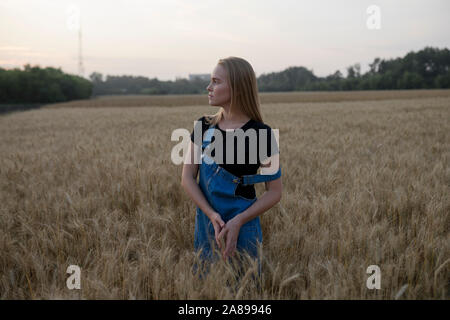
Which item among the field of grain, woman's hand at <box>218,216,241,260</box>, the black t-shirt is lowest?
the field of grain

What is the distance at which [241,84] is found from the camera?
146 centimetres

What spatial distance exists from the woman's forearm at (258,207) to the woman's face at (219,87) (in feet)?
1.69

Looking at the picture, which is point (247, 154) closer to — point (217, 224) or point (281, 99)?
point (217, 224)

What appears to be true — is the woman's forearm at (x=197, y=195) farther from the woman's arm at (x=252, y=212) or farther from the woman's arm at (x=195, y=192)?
the woman's arm at (x=252, y=212)

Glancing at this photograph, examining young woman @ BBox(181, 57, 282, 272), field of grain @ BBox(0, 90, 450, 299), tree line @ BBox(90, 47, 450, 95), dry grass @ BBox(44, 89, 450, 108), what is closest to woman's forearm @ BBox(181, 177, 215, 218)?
young woman @ BBox(181, 57, 282, 272)

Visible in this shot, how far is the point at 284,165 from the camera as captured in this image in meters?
3.68

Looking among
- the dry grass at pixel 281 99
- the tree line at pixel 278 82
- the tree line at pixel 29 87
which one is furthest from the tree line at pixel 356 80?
the tree line at pixel 29 87

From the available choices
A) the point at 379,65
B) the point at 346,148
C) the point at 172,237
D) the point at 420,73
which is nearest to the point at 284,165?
the point at 346,148

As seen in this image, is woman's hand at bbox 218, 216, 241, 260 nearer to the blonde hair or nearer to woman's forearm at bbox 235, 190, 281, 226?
woman's forearm at bbox 235, 190, 281, 226

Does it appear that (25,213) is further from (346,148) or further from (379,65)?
(379,65)

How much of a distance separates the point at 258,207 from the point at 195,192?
1.10ft

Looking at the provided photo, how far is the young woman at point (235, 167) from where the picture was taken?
4.79 ft

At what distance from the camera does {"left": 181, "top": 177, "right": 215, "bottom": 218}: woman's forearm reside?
1.48 metres
